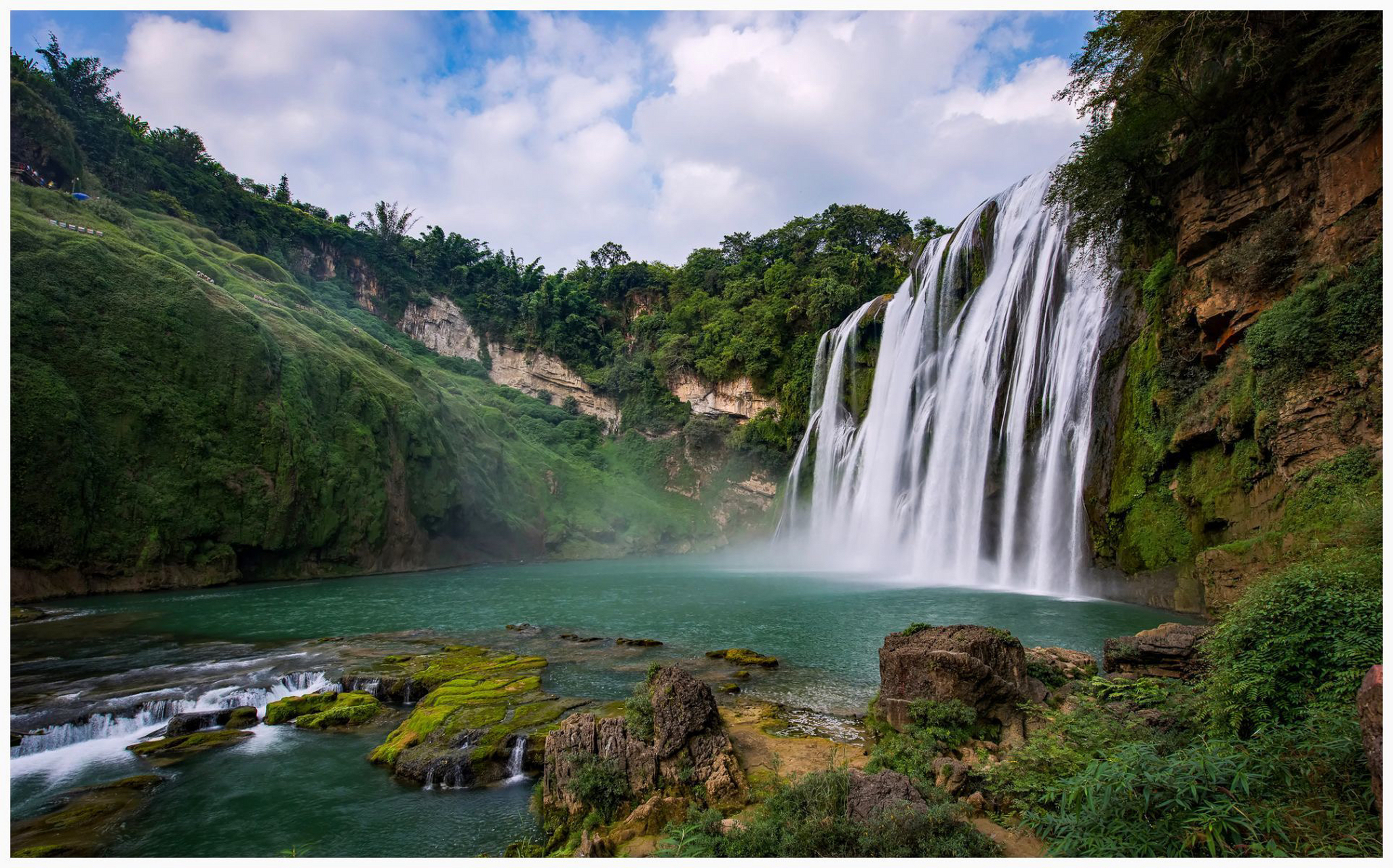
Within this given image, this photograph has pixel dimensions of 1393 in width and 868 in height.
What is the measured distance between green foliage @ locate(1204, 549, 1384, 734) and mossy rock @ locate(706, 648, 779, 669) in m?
7.25

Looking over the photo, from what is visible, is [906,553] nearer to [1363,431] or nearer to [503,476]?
[1363,431]

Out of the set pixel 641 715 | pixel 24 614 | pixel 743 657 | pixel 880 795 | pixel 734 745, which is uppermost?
pixel 880 795

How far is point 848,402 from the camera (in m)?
37.2

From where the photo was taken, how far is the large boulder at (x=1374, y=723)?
3102 mm

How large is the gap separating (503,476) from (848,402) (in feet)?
76.9

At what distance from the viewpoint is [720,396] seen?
49375 millimetres

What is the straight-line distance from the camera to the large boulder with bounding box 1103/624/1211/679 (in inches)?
303

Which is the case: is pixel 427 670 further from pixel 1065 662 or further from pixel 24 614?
pixel 24 614

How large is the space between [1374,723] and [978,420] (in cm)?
2188

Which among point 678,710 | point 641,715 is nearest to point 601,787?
point 641,715

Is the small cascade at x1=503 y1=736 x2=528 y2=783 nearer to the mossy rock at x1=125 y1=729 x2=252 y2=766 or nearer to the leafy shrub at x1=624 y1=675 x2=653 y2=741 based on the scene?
the leafy shrub at x1=624 y1=675 x2=653 y2=741

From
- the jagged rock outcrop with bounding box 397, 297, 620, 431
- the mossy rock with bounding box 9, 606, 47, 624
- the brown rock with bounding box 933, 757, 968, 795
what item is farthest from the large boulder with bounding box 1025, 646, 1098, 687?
the jagged rock outcrop with bounding box 397, 297, 620, 431

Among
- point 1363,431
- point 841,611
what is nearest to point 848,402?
point 841,611

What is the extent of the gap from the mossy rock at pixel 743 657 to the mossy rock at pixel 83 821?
830 centimetres
